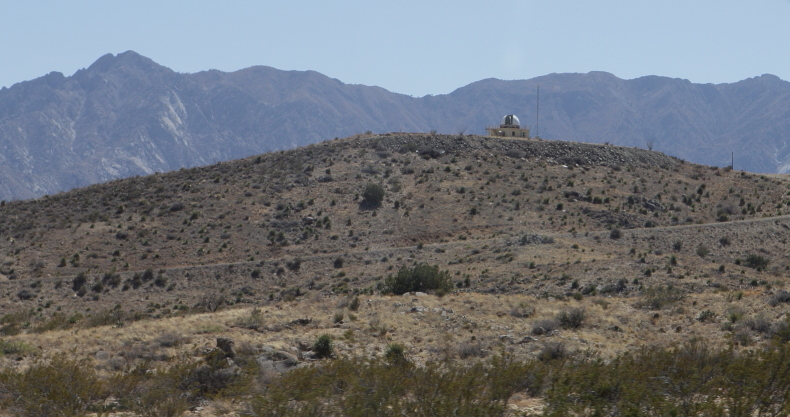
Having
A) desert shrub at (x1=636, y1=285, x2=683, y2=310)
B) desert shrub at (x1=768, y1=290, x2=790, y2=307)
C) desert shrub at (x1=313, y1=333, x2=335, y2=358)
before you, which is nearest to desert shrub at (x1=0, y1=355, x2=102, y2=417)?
desert shrub at (x1=313, y1=333, x2=335, y2=358)

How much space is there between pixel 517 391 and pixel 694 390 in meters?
4.03

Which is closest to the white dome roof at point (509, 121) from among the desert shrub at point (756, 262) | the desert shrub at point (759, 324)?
the desert shrub at point (756, 262)

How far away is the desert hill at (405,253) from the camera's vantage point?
27.3 m

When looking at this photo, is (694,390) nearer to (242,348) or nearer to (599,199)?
(242,348)

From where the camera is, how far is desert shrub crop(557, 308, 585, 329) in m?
28.1

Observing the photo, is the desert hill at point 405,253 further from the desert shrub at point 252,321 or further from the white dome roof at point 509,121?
the white dome roof at point 509,121

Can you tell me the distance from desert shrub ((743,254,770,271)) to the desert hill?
182 millimetres

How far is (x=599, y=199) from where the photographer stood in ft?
234

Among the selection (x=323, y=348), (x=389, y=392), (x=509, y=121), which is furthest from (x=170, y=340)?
(x=509, y=121)

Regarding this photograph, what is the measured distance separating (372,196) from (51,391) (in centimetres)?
5489

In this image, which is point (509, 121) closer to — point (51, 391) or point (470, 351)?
point (470, 351)

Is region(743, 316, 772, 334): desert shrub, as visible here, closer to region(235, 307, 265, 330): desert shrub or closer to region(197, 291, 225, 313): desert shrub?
region(235, 307, 265, 330): desert shrub

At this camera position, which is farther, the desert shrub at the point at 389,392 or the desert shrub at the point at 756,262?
the desert shrub at the point at 756,262

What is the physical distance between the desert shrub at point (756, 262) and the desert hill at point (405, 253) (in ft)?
0.60
